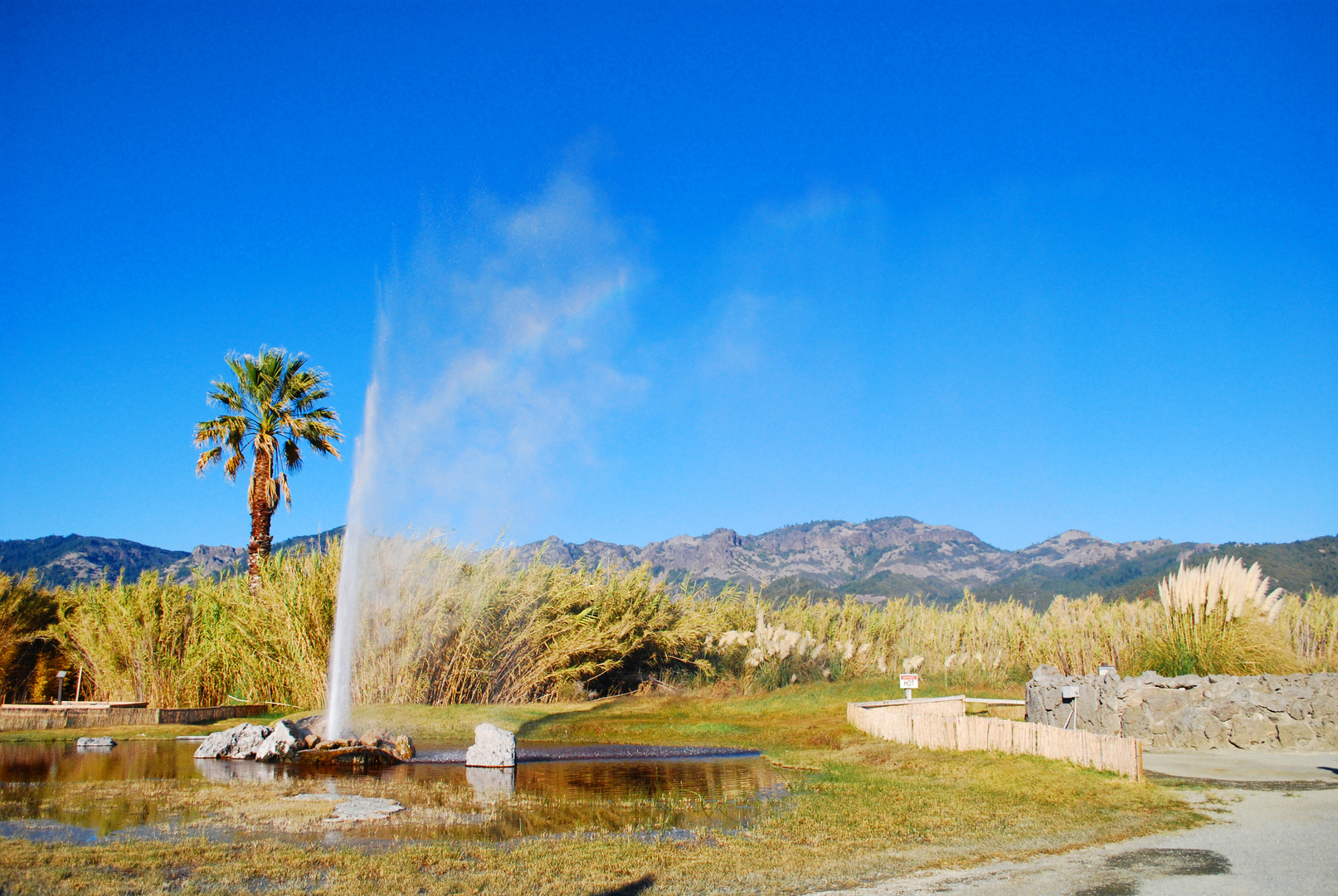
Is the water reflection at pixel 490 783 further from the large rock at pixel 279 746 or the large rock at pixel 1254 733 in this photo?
the large rock at pixel 1254 733

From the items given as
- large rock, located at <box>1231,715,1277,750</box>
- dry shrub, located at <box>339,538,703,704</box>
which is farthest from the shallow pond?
large rock, located at <box>1231,715,1277,750</box>

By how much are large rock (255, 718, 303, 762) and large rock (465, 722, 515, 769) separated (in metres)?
2.57

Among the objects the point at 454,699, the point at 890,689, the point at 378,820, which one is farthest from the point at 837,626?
the point at 378,820

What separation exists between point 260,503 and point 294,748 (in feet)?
41.3

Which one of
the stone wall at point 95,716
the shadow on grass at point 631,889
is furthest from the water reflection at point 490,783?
the stone wall at point 95,716

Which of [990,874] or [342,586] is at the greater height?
[342,586]

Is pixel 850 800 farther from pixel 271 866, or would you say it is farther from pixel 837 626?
pixel 837 626

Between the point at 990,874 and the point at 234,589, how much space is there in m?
19.5

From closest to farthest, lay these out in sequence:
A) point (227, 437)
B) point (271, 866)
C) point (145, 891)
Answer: point (145, 891)
point (271, 866)
point (227, 437)

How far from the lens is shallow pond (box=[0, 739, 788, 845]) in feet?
25.5

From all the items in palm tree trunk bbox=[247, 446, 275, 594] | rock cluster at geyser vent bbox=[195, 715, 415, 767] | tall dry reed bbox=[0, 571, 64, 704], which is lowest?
rock cluster at geyser vent bbox=[195, 715, 415, 767]

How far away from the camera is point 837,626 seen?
29562 mm

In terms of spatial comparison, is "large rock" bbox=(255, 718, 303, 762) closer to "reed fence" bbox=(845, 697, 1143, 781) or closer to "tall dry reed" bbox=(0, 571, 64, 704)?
"reed fence" bbox=(845, 697, 1143, 781)

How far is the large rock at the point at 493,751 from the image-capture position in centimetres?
1224
